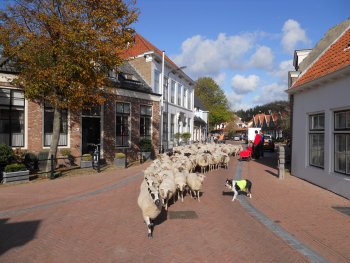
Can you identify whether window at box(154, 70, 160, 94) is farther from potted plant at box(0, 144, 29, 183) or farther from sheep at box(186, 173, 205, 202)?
sheep at box(186, 173, 205, 202)

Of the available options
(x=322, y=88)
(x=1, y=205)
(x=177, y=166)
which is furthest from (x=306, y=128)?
(x=1, y=205)

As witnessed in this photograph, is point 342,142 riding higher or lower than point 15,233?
higher

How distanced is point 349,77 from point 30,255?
10053mm

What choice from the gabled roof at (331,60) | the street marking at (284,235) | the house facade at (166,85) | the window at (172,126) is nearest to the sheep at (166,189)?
the street marking at (284,235)

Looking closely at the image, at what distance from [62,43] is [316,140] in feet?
36.2

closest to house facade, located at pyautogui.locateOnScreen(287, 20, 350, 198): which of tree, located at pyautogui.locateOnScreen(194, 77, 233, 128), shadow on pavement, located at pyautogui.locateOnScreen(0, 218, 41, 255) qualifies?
shadow on pavement, located at pyautogui.locateOnScreen(0, 218, 41, 255)

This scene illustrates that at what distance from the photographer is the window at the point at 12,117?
14.9 m

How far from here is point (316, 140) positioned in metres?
12.6

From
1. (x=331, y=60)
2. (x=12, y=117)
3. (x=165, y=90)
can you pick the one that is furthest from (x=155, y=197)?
(x=165, y=90)

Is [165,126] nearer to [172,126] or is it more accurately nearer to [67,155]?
[172,126]

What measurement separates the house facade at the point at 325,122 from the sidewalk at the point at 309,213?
2.24 ft

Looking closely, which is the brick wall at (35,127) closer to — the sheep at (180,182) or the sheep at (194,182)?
the sheep at (180,182)

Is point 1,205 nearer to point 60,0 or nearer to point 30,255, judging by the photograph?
point 30,255

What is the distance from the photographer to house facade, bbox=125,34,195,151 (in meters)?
25.1
